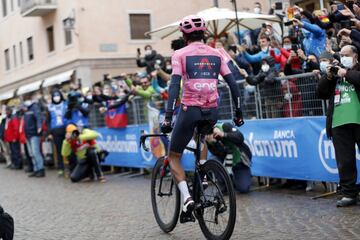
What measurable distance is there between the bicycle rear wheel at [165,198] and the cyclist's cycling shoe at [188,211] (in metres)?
0.40

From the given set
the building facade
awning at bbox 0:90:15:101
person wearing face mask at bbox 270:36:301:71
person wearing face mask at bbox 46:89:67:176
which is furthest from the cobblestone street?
awning at bbox 0:90:15:101

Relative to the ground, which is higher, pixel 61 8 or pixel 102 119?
pixel 61 8

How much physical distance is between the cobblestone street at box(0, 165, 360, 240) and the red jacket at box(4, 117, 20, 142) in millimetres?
6784

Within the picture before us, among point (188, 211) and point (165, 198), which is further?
point (165, 198)

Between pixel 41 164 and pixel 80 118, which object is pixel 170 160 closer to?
pixel 80 118

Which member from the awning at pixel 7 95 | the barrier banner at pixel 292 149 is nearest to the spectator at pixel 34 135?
the barrier banner at pixel 292 149

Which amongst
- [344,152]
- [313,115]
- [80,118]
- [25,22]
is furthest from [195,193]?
[25,22]

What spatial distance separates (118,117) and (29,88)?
24.0m

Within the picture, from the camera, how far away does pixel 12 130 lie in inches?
751

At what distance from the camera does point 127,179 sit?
13.9 m

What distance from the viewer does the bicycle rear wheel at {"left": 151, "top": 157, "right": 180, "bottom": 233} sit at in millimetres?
7125

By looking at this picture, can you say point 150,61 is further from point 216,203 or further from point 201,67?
point 216,203

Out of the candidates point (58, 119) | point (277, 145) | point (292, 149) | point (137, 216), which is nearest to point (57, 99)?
point (58, 119)

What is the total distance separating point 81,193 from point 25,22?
29.8 m
